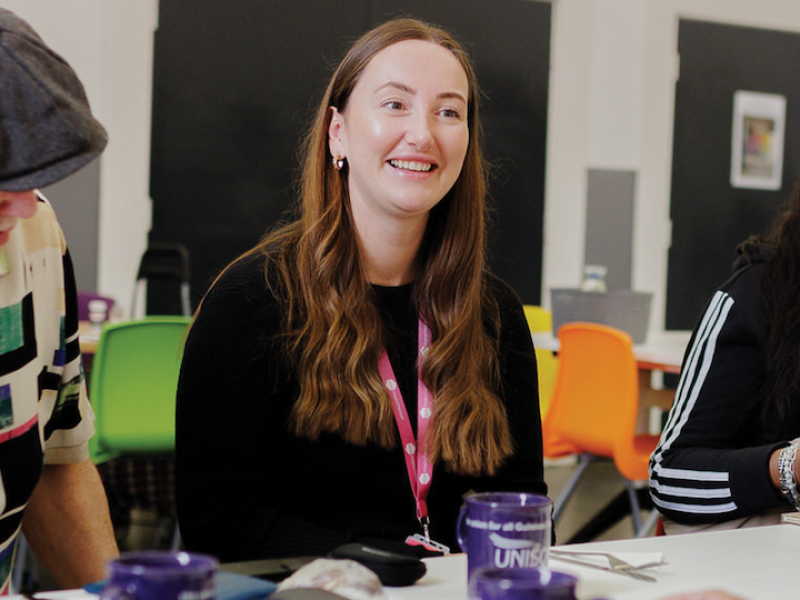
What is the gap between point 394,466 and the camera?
5.12 feet

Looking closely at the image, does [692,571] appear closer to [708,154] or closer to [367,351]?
[367,351]

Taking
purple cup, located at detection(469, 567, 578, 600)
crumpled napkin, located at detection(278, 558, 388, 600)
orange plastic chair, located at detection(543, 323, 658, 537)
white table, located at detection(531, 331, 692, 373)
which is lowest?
orange plastic chair, located at detection(543, 323, 658, 537)

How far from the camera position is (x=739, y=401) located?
169 centimetres

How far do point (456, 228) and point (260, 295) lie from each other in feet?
1.25

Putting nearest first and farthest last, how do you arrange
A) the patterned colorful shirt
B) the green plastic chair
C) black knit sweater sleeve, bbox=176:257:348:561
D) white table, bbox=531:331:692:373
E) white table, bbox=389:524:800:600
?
white table, bbox=389:524:800:600 → the patterned colorful shirt → black knit sweater sleeve, bbox=176:257:348:561 → the green plastic chair → white table, bbox=531:331:692:373

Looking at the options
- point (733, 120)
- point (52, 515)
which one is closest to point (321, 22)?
point (733, 120)

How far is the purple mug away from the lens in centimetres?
92

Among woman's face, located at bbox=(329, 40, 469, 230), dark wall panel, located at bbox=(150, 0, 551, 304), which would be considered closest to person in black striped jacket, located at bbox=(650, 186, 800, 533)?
woman's face, located at bbox=(329, 40, 469, 230)

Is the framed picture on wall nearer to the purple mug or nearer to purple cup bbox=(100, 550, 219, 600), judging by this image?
the purple mug

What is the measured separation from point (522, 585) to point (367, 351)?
35.6 inches

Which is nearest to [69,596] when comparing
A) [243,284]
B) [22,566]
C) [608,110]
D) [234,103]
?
[243,284]

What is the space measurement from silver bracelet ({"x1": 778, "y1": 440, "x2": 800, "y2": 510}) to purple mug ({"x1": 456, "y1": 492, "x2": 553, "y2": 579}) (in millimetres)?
768

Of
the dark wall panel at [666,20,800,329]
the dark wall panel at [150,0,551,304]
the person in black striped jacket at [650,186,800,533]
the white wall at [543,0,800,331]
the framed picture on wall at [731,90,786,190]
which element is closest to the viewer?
the person in black striped jacket at [650,186,800,533]

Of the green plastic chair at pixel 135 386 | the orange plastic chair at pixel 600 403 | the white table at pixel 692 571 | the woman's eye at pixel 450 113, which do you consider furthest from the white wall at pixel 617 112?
the white table at pixel 692 571
